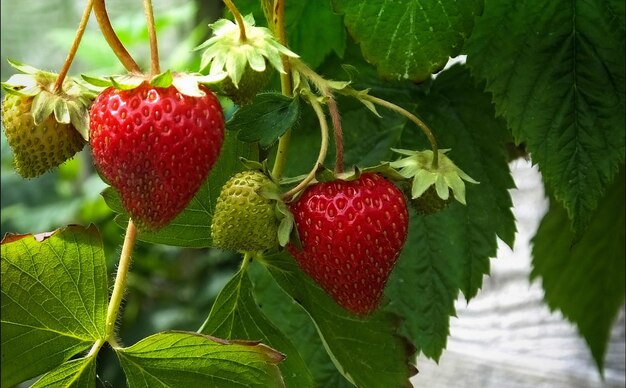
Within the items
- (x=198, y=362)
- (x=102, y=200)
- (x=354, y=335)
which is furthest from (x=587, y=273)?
(x=102, y=200)

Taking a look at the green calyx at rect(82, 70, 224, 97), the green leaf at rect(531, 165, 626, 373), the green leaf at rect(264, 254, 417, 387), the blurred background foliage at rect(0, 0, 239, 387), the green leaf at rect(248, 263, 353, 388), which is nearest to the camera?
the green calyx at rect(82, 70, 224, 97)

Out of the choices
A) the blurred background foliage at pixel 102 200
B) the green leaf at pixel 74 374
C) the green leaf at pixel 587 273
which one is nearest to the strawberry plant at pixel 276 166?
the green leaf at pixel 74 374

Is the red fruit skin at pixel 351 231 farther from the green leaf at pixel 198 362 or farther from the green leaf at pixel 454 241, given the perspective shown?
the green leaf at pixel 454 241

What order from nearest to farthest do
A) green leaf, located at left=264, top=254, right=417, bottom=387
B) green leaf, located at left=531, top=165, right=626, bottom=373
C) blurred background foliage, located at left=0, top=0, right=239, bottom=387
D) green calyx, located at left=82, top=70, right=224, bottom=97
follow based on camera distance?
green calyx, located at left=82, top=70, right=224, bottom=97, green leaf, located at left=264, top=254, right=417, bottom=387, green leaf, located at left=531, top=165, right=626, bottom=373, blurred background foliage, located at left=0, top=0, right=239, bottom=387

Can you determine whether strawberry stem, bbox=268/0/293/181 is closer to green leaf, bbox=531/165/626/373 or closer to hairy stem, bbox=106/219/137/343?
hairy stem, bbox=106/219/137/343

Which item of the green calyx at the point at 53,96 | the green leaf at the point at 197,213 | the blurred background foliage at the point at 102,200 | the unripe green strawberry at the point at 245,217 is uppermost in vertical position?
the green calyx at the point at 53,96

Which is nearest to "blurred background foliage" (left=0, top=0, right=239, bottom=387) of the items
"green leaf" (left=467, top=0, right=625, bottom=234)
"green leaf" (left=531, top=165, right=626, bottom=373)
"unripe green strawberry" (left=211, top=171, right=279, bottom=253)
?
"green leaf" (left=531, top=165, right=626, bottom=373)

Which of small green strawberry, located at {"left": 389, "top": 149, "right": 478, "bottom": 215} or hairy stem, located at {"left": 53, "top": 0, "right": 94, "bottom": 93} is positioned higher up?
hairy stem, located at {"left": 53, "top": 0, "right": 94, "bottom": 93}
